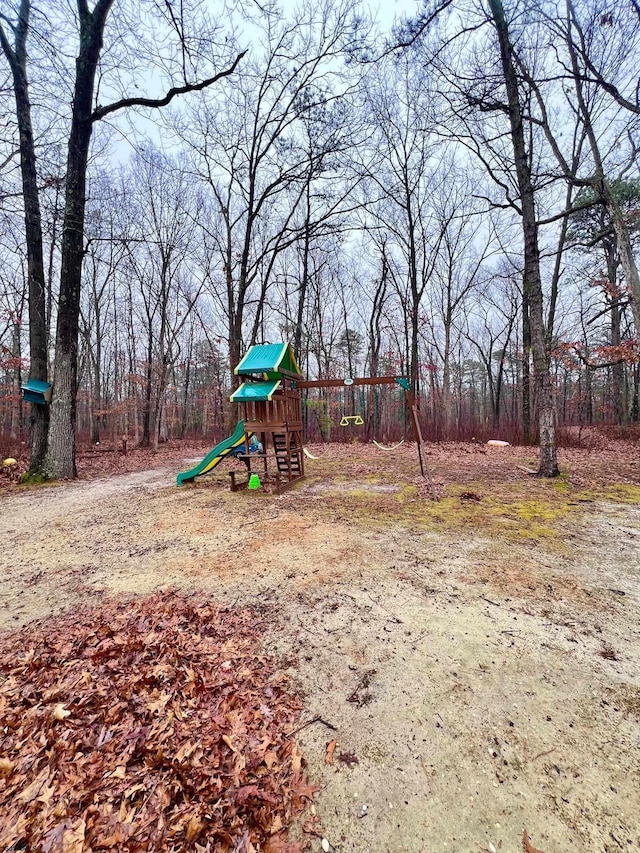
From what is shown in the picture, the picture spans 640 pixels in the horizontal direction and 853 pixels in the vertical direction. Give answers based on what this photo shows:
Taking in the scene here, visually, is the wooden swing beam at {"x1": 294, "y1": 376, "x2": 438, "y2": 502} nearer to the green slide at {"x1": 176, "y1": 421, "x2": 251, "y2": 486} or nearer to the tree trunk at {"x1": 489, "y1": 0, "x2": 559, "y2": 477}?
the green slide at {"x1": 176, "y1": 421, "x2": 251, "y2": 486}

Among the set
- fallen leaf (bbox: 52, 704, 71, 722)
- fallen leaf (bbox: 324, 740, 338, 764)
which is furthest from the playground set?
fallen leaf (bbox: 324, 740, 338, 764)

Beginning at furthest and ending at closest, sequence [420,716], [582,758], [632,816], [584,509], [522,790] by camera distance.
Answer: [584,509] → [420,716] → [582,758] → [522,790] → [632,816]

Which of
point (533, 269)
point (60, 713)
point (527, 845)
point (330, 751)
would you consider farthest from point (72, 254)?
point (527, 845)

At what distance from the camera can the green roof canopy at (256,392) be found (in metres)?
6.68

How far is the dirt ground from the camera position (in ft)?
4.51

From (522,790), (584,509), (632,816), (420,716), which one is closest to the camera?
(632,816)

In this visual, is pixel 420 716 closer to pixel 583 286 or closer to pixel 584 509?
pixel 584 509

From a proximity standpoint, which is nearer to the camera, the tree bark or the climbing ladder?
the tree bark

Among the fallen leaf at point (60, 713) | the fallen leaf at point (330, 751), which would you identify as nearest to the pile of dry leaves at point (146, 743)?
the fallen leaf at point (60, 713)

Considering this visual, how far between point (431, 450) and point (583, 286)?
1172 cm

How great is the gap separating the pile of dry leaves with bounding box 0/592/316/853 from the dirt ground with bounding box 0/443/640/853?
8.3 inches

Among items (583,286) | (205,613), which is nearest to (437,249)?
(583,286)

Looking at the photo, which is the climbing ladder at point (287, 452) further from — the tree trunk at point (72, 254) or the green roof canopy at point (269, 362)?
the tree trunk at point (72, 254)

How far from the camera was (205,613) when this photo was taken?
104 inches
